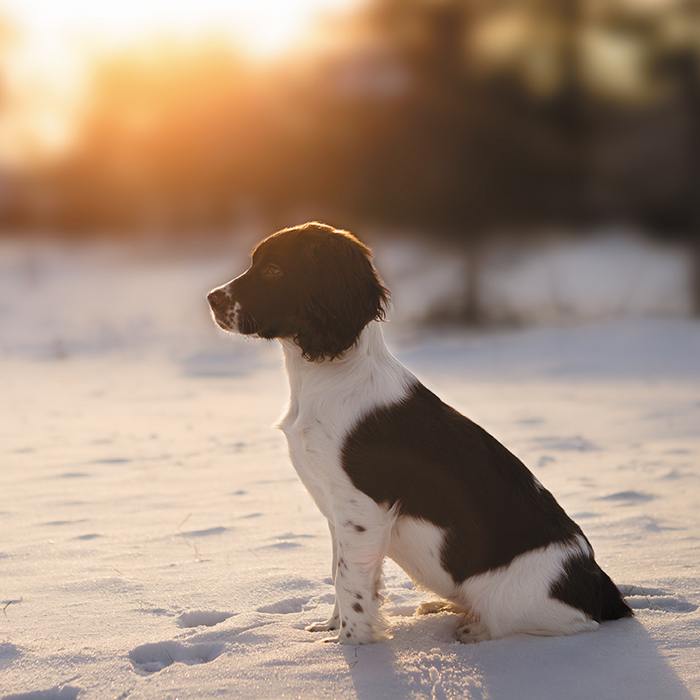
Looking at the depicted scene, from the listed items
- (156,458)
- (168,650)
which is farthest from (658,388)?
(168,650)

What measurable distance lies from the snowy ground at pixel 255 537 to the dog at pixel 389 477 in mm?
176

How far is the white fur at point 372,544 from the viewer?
9.38 feet

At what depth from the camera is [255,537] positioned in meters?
4.21

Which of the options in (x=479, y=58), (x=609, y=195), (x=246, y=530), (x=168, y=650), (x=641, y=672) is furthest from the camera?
(x=609, y=195)

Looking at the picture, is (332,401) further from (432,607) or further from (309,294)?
(432,607)

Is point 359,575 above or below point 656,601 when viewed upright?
above

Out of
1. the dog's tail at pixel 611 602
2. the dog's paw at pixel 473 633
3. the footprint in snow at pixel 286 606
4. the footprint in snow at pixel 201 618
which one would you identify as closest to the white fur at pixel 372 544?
the dog's paw at pixel 473 633

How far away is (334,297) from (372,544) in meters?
0.98

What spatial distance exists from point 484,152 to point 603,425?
872 centimetres

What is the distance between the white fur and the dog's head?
0.12 m

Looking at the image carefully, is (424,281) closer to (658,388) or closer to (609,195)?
(609,195)

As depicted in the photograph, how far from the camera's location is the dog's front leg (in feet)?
9.41

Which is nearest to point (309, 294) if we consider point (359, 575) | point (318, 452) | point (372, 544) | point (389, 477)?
point (318, 452)

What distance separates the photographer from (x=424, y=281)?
2003 centimetres
